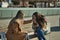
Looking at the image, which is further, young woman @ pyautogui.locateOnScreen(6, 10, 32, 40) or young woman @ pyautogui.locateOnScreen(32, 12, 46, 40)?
young woman @ pyautogui.locateOnScreen(32, 12, 46, 40)

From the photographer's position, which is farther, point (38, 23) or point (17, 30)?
point (38, 23)

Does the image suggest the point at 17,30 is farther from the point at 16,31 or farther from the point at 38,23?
the point at 38,23

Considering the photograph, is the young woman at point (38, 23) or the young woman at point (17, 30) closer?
the young woman at point (17, 30)

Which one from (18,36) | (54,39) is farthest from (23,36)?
(54,39)

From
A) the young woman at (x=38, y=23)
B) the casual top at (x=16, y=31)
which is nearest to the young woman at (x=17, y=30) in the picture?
the casual top at (x=16, y=31)

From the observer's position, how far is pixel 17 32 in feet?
19.1

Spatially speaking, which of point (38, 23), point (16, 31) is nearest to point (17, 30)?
point (16, 31)

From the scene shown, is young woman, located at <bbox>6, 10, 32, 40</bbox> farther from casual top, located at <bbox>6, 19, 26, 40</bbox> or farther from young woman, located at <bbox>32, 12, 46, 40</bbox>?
young woman, located at <bbox>32, 12, 46, 40</bbox>

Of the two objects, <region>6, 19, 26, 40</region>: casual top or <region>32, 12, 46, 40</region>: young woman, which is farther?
<region>32, 12, 46, 40</region>: young woman

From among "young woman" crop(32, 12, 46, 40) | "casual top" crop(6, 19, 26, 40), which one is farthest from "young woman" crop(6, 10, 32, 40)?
"young woman" crop(32, 12, 46, 40)

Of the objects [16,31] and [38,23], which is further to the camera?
[38,23]

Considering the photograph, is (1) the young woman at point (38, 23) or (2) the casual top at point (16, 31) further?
(1) the young woman at point (38, 23)

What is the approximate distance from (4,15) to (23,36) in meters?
17.2

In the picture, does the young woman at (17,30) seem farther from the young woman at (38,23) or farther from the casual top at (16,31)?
the young woman at (38,23)
